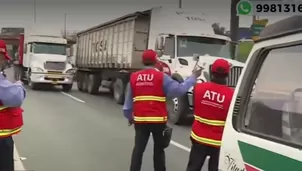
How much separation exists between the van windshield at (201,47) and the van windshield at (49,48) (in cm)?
1287

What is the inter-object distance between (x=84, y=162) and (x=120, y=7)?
13.4 ft

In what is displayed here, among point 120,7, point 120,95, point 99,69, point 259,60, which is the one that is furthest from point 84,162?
point 99,69

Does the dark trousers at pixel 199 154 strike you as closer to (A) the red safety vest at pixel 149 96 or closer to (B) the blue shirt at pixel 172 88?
(B) the blue shirt at pixel 172 88

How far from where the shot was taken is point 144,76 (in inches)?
221

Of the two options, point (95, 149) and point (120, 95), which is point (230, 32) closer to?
point (120, 95)

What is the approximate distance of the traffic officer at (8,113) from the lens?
4.04 meters

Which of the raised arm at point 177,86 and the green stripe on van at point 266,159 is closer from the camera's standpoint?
the green stripe on van at point 266,159

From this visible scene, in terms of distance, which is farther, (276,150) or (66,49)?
(66,49)

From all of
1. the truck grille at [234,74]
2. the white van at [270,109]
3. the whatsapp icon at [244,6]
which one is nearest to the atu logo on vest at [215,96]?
the white van at [270,109]

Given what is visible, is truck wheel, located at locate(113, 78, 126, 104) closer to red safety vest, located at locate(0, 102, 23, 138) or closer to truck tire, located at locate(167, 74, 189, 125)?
truck tire, located at locate(167, 74, 189, 125)

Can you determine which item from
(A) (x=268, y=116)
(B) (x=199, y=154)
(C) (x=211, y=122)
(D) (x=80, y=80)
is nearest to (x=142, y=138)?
(B) (x=199, y=154)

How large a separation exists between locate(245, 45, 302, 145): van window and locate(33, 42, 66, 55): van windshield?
77.2 ft

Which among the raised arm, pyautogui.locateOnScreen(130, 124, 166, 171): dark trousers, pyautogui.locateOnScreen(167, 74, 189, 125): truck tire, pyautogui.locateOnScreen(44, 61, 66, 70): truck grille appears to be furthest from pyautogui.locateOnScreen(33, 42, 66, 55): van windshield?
the raised arm

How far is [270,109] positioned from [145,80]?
2.96m
